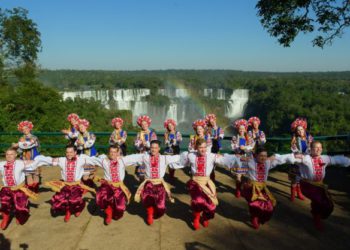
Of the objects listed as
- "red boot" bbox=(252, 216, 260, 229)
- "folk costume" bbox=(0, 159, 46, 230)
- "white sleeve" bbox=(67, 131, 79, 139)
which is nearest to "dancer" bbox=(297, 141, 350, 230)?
"red boot" bbox=(252, 216, 260, 229)

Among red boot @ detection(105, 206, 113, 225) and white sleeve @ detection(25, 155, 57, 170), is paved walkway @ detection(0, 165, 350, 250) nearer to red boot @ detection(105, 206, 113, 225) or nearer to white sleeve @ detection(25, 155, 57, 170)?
red boot @ detection(105, 206, 113, 225)

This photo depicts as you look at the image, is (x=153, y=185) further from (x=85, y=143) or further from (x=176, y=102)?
(x=176, y=102)

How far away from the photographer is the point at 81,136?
809 cm

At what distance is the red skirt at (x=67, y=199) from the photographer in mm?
6133

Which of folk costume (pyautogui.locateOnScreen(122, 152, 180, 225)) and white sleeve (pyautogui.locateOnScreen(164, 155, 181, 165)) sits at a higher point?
white sleeve (pyautogui.locateOnScreen(164, 155, 181, 165))

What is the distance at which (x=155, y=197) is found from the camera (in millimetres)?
6000

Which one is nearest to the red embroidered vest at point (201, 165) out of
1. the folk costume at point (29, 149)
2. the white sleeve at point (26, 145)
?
the folk costume at point (29, 149)

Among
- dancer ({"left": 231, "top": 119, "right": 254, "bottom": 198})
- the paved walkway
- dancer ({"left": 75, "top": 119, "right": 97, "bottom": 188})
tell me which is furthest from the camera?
dancer ({"left": 75, "top": 119, "right": 97, "bottom": 188})

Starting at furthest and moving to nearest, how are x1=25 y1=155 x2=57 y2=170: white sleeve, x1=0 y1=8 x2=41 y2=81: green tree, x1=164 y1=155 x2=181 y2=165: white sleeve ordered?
x1=0 y1=8 x2=41 y2=81: green tree
x1=164 y1=155 x2=181 y2=165: white sleeve
x1=25 y1=155 x2=57 y2=170: white sleeve

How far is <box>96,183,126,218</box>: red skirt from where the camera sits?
6051 millimetres

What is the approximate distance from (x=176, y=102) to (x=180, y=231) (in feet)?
368

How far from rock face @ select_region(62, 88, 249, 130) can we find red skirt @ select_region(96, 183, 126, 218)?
88064 millimetres

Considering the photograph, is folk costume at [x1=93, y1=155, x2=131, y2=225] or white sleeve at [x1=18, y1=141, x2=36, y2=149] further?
white sleeve at [x1=18, y1=141, x2=36, y2=149]

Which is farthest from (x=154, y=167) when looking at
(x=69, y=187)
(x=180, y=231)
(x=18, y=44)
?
(x=18, y=44)
